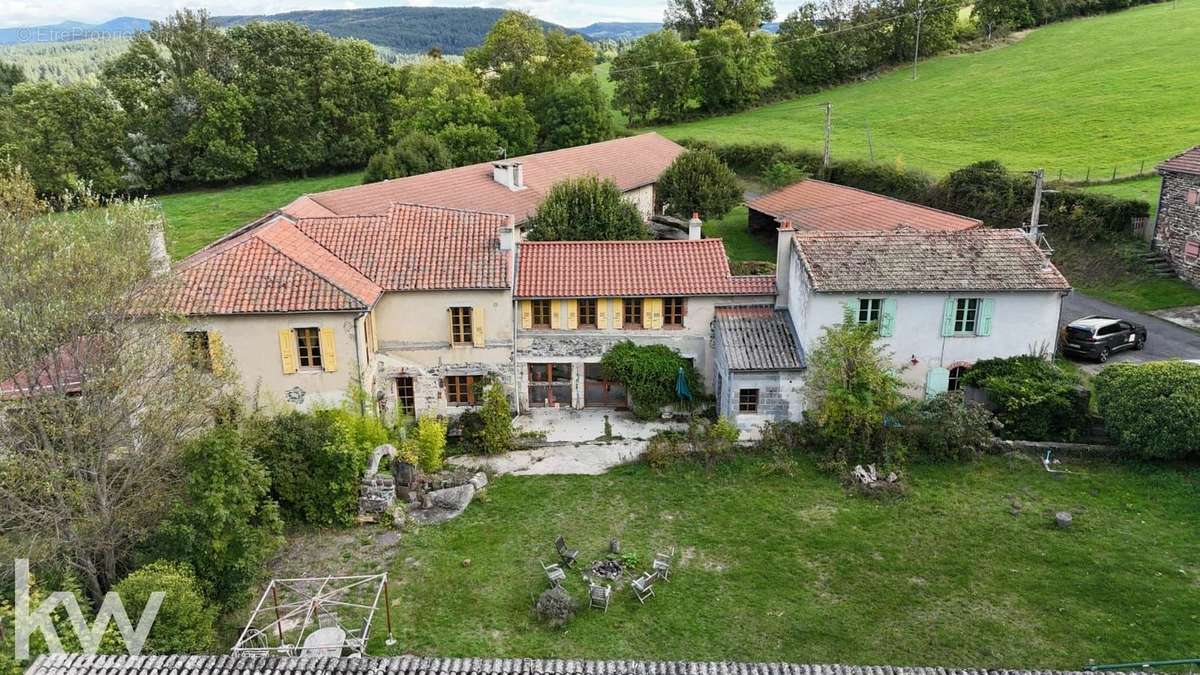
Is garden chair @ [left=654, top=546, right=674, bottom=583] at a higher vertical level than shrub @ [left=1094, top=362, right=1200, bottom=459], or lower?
lower

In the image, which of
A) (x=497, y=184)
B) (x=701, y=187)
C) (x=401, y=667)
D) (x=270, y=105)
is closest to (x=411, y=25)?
(x=270, y=105)

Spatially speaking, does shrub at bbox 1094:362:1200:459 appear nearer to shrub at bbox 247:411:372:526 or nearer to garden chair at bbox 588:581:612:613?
garden chair at bbox 588:581:612:613

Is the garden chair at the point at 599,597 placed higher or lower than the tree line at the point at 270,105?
lower

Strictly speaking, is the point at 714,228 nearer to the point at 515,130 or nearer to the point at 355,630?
the point at 515,130

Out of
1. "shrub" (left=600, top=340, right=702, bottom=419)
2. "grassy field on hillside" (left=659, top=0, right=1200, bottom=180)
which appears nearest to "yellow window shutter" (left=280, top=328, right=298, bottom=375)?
"shrub" (left=600, top=340, right=702, bottom=419)

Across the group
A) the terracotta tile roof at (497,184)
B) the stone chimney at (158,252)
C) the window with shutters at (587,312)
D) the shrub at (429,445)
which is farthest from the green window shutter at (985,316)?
the terracotta tile roof at (497,184)

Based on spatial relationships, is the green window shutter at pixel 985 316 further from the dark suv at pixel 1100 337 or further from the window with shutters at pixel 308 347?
the window with shutters at pixel 308 347

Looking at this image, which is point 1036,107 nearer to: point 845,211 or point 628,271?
point 845,211
